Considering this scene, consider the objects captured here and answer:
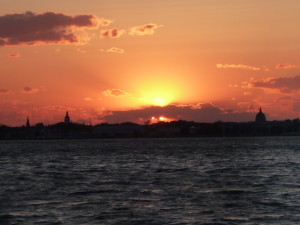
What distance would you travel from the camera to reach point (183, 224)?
88.5 feet

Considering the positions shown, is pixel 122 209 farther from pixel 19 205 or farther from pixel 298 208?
pixel 298 208

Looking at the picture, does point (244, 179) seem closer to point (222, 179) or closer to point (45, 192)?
point (222, 179)

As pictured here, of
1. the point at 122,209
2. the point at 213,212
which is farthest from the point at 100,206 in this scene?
the point at 213,212

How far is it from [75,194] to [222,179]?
15.5 metres

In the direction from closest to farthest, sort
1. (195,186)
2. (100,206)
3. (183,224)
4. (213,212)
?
(183,224)
(213,212)
(100,206)
(195,186)

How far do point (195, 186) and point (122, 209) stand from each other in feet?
41.5

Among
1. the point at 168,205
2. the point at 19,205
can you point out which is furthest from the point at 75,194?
the point at 168,205

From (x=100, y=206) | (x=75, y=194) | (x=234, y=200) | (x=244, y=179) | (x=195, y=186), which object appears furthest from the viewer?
(x=244, y=179)

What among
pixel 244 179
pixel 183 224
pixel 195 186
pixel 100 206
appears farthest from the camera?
pixel 244 179

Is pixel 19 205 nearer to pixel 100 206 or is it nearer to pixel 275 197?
pixel 100 206

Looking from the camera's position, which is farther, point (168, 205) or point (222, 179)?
point (222, 179)

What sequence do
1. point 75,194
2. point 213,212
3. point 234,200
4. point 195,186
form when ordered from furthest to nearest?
point 195,186 → point 75,194 → point 234,200 → point 213,212

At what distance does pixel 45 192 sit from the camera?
39.8 m

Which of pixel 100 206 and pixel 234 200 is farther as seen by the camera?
pixel 234 200
